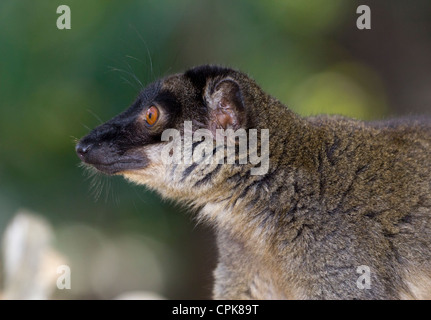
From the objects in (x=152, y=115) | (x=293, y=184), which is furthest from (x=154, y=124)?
(x=293, y=184)

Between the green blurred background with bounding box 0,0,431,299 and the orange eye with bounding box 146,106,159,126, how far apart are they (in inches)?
102

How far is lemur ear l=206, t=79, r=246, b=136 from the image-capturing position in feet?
12.8

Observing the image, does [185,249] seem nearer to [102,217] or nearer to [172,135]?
[102,217]

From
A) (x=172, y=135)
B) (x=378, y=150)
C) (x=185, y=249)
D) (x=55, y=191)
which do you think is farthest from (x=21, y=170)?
(x=378, y=150)

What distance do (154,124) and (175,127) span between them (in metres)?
0.14

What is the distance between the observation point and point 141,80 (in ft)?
23.3

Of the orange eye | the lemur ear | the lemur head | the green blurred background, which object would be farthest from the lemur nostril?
the green blurred background

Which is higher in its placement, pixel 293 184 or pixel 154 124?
pixel 154 124

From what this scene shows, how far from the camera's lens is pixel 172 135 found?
4.03m

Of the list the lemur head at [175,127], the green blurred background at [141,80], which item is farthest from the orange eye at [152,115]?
the green blurred background at [141,80]

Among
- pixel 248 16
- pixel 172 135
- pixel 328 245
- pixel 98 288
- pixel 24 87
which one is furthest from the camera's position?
pixel 98 288

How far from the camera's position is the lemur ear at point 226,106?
3.91 meters

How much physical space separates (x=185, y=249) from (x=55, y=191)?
7.14 feet

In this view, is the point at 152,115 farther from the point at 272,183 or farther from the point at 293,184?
the point at 293,184
